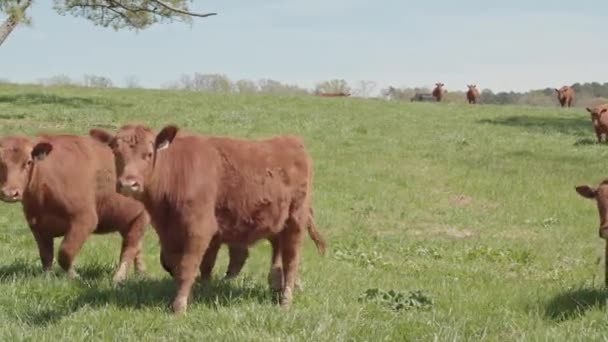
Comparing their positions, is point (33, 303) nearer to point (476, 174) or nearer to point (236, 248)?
point (236, 248)

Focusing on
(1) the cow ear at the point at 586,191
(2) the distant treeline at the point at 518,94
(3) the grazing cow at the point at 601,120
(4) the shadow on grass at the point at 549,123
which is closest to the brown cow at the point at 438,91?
(2) the distant treeline at the point at 518,94

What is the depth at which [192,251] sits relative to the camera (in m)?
6.85

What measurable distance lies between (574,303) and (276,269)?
2.90m

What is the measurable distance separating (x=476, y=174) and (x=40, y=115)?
Result: 15292 millimetres

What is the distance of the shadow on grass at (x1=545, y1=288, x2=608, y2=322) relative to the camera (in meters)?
7.32

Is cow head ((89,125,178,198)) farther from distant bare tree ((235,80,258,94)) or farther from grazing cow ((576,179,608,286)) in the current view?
distant bare tree ((235,80,258,94))

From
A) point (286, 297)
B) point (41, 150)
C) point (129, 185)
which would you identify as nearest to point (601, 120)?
point (286, 297)

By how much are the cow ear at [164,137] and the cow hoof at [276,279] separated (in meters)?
1.81

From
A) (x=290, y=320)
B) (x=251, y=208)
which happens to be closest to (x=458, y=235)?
(x=251, y=208)

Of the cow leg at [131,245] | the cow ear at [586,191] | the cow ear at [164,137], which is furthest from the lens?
the cow ear at [586,191]

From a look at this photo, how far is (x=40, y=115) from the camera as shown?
27156 millimetres

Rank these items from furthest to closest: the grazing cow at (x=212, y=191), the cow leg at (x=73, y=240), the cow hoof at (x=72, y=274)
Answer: the cow leg at (x=73, y=240), the cow hoof at (x=72, y=274), the grazing cow at (x=212, y=191)

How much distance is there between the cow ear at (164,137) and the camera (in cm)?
678

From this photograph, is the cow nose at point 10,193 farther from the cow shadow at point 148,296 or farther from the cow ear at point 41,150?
the cow shadow at point 148,296
